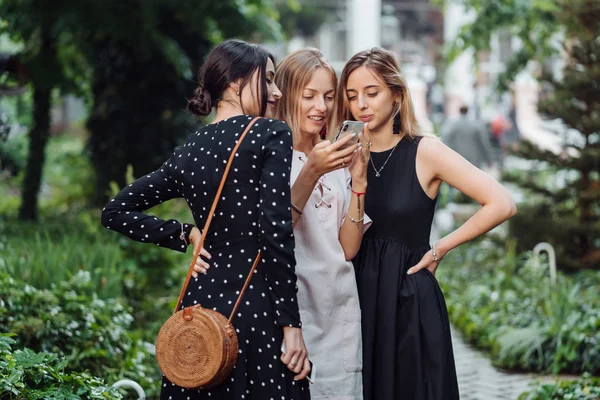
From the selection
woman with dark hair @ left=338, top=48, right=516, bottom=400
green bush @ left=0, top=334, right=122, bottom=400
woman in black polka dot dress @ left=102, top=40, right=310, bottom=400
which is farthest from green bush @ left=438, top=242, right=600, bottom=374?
woman in black polka dot dress @ left=102, top=40, right=310, bottom=400

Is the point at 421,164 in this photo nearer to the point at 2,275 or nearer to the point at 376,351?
the point at 376,351

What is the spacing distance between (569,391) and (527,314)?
93.2 inches

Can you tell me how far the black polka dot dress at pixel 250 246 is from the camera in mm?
2943

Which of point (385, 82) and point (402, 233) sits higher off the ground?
point (385, 82)

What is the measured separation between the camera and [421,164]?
3660 millimetres

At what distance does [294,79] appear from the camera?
3555mm

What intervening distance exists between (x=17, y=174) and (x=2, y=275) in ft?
22.8

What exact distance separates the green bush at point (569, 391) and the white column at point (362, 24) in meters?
27.2

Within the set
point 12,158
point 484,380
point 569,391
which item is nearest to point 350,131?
point 569,391

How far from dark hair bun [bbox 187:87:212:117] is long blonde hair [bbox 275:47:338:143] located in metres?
0.44

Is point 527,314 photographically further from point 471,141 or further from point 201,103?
point 471,141

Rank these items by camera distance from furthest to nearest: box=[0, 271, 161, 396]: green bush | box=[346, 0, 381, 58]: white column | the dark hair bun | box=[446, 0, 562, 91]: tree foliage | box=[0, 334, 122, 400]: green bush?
box=[346, 0, 381, 58]: white column, box=[446, 0, 562, 91]: tree foliage, box=[0, 271, 161, 396]: green bush, box=[0, 334, 122, 400]: green bush, the dark hair bun

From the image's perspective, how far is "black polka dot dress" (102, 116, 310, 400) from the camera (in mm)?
2943

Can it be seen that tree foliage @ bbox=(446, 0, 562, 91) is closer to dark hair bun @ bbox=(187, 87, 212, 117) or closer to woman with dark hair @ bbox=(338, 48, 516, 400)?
woman with dark hair @ bbox=(338, 48, 516, 400)
